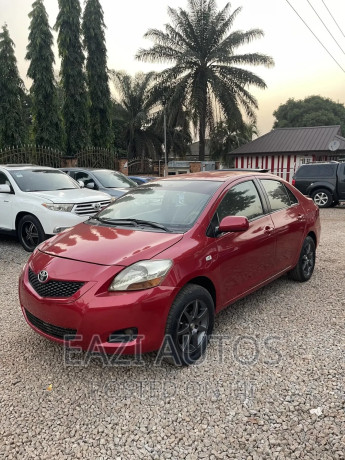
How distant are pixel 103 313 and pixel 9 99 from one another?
853 inches

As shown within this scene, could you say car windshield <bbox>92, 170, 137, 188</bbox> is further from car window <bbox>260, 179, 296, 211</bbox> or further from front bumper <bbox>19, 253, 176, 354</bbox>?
front bumper <bbox>19, 253, 176, 354</bbox>

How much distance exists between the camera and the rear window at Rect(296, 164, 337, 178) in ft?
46.8

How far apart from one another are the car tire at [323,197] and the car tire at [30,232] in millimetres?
11097

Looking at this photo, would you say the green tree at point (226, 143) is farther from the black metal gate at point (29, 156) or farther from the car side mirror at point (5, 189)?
the car side mirror at point (5, 189)

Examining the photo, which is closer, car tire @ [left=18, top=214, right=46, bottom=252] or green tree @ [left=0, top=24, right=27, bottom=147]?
car tire @ [left=18, top=214, right=46, bottom=252]

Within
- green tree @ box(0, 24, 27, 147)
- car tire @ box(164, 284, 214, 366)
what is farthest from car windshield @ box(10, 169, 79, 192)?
green tree @ box(0, 24, 27, 147)

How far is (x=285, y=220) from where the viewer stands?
4.49 m

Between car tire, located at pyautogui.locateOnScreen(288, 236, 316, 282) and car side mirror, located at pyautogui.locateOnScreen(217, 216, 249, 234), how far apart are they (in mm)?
1944

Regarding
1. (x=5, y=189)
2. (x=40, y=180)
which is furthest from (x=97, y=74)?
(x=5, y=189)

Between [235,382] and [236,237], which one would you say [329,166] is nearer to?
[236,237]

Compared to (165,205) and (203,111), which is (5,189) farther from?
(203,111)

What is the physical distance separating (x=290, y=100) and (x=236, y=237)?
5463 centimetres

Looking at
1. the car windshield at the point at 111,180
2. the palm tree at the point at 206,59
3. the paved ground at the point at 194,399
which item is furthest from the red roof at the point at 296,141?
the paved ground at the point at 194,399

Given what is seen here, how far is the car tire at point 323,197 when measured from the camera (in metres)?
14.5
